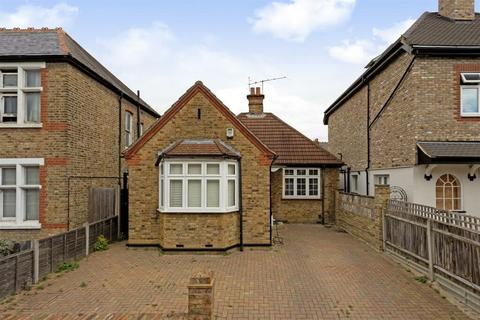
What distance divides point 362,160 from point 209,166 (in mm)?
10531

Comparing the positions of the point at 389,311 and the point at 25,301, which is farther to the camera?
the point at 25,301

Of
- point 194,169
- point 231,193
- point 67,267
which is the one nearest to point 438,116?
point 231,193

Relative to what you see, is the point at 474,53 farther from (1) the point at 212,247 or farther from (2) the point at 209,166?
(1) the point at 212,247

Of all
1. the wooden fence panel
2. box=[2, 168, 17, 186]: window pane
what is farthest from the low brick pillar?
box=[2, 168, 17, 186]: window pane

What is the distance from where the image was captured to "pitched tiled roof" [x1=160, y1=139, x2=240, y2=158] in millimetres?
11391

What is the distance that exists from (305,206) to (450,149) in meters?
8.65

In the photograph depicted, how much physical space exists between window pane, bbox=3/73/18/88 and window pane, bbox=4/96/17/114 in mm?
458

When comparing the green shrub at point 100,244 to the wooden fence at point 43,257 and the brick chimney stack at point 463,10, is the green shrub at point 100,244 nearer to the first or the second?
the wooden fence at point 43,257

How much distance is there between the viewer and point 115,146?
1661 cm

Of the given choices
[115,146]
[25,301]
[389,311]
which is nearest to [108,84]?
[115,146]

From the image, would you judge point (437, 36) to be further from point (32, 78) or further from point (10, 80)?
point (10, 80)

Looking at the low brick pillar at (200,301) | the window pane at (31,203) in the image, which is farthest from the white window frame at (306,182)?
the low brick pillar at (200,301)

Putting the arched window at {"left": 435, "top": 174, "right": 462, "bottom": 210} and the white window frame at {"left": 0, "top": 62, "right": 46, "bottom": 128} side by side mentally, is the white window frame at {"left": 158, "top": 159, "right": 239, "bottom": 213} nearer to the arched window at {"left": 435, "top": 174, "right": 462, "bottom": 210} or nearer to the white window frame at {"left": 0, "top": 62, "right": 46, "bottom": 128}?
the white window frame at {"left": 0, "top": 62, "right": 46, "bottom": 128}

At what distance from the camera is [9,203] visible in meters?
12.2
